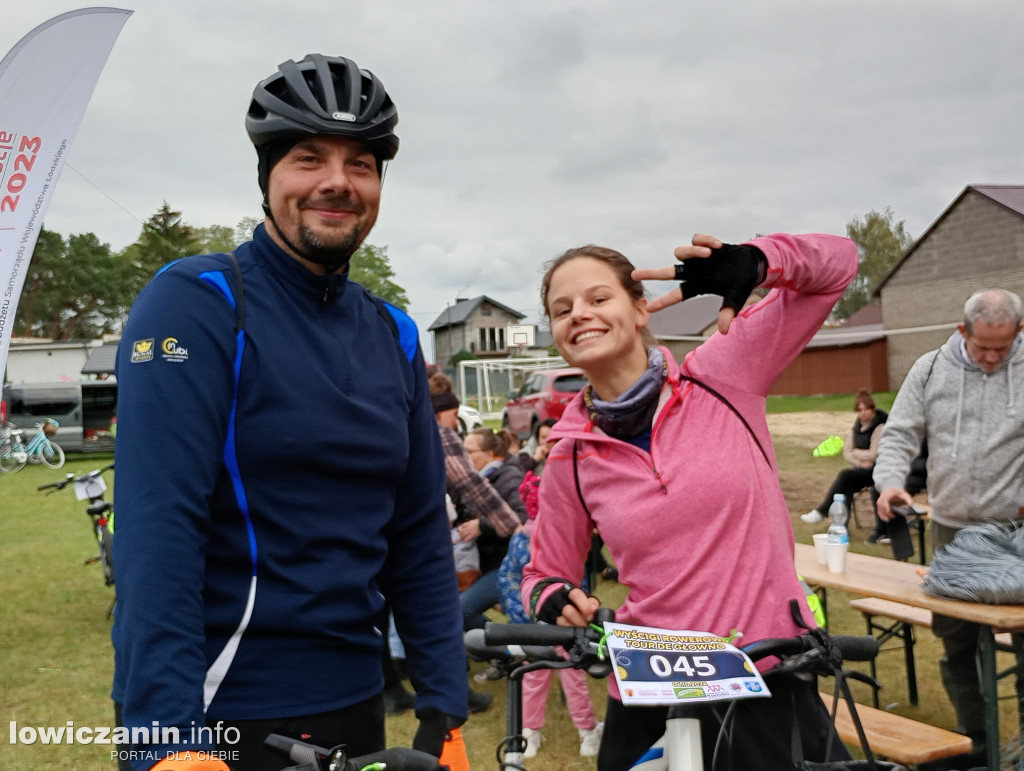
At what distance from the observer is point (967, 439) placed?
4.45 meters

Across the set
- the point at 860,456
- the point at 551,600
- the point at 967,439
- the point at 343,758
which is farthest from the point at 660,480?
the point at 860,456

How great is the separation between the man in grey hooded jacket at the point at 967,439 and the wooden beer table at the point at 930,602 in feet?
0.82

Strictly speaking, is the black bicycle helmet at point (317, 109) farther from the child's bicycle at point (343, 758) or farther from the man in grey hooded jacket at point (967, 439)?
the man in grey hooded jacket at point (967, 439)

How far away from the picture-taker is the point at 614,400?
2324 mm

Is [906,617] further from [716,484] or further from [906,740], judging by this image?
[716,484]

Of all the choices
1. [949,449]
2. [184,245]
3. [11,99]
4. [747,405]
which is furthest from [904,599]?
[184,245]

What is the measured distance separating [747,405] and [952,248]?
120ft

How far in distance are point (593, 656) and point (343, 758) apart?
1.88 feet

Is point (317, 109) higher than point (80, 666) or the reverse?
higher

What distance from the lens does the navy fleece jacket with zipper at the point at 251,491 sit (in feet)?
4.87

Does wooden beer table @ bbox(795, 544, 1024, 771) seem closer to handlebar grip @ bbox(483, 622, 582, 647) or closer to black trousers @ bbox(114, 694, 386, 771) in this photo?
handlebar grip @ bbox(483, 622, 582, 647)

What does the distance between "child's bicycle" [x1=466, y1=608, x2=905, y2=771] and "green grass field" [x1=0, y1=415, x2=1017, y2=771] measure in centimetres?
355

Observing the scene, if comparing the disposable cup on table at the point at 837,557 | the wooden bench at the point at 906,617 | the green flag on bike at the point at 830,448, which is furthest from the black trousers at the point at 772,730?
the green flag on bike at the point at 830,448

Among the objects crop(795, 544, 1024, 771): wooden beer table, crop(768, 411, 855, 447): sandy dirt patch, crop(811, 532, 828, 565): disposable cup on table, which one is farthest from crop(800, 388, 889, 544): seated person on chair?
crop(768, 411, 855, 447): sandy dirt patch
